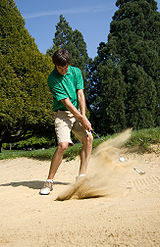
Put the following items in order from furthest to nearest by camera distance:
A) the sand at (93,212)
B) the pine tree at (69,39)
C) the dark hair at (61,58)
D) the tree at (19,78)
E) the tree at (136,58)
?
the pine tree at (69,39) < the tree at (136,58) < the tree at (19,78) < the dark hair at (61,58) < the sand at (93,212)

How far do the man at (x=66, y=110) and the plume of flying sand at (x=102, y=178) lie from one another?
0.26 meters

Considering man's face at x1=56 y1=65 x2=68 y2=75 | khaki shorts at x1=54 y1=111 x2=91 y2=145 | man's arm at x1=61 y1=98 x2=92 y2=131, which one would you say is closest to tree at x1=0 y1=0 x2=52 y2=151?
khaki shorts at x1=54 y1=111 x2=91 y2=145

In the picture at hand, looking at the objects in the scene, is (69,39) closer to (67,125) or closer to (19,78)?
(19,78)

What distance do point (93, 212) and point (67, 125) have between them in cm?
150

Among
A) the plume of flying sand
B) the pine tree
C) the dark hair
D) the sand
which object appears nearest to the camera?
the sand

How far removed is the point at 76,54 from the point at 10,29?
7639 mm

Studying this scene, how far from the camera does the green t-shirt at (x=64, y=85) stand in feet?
10.9

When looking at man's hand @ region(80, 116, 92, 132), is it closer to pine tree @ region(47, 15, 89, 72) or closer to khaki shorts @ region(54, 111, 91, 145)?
khaki shorts @ region(54, 111, 91, 145)

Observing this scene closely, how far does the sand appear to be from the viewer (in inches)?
66.6

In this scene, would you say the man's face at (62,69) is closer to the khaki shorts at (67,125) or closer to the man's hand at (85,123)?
the khaki shorts at (67,125)

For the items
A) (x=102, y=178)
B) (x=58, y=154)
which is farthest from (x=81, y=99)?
(x=102, y=178)

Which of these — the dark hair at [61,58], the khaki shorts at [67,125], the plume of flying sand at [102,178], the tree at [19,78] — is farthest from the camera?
the tree at [19,78]

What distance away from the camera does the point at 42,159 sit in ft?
26.0

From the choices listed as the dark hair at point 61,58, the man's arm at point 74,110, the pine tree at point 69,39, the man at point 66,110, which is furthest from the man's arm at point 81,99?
the pine tree at point 69,39
